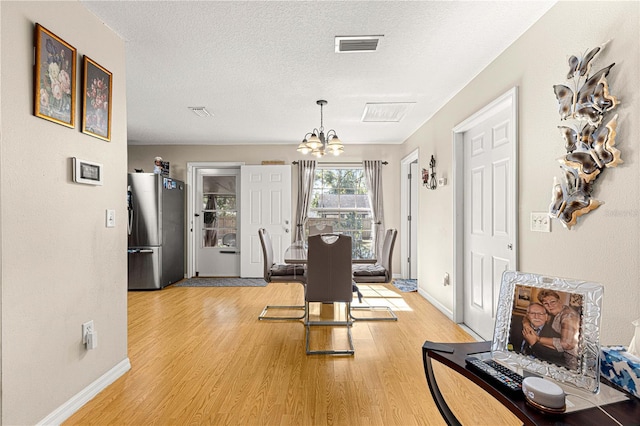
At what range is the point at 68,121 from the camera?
6.09 feet

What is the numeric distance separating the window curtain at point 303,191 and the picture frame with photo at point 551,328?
474 cm

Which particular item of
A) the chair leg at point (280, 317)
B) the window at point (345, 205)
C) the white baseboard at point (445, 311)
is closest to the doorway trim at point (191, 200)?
the window at point (345, 205)

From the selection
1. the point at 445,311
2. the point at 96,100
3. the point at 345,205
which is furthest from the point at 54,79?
the point at 345,205

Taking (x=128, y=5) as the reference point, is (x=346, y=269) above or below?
below

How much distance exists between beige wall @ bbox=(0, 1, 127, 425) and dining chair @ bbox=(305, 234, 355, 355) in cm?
145

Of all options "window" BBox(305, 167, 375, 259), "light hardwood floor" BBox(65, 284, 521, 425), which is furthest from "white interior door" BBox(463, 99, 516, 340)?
"window" BBox(305, 167, 375, 259)

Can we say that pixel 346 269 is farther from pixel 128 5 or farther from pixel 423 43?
pixel 128 5

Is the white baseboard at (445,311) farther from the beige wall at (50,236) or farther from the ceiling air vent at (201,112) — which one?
the ceiling air vent at (201,112)

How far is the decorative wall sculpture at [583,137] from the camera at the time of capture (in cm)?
157

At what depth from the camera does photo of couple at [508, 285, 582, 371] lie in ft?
3.15

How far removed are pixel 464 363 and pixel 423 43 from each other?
2.22 m

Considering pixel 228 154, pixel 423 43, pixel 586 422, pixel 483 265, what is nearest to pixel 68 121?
pixel 423 43

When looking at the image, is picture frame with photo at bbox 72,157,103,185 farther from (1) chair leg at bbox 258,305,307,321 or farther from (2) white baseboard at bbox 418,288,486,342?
(2) white baseboard at bbox 418,288,486,342

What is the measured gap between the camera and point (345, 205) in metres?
5.98
